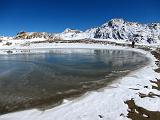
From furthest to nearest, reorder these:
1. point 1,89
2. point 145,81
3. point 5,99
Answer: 1. point 145,81
2. point 1,89
3. point 5,99

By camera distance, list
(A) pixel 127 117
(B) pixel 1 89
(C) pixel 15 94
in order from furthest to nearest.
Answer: (B) pixel 1 89 → (C) pixel 15 94 → (A) pixel 127 117

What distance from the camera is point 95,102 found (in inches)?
680

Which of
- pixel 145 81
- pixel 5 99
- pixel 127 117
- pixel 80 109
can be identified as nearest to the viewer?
pixel 127 117

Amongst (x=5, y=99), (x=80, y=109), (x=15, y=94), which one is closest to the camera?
(x=80, y=109)

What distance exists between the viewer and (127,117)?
1470 cm

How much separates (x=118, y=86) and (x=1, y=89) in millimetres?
9806

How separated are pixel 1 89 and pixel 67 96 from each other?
628cm

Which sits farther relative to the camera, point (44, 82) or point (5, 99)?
point (44, 82)

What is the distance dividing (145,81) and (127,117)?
9.73 metres

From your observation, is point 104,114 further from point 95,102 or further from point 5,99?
point 5,99

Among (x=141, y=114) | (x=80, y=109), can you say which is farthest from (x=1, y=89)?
(x=141, y=114)

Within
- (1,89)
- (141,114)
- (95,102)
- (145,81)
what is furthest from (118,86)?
(1,89)

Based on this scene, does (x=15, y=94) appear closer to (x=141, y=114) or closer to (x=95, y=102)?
(x=95, y=102)

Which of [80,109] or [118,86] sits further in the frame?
[118,86]
